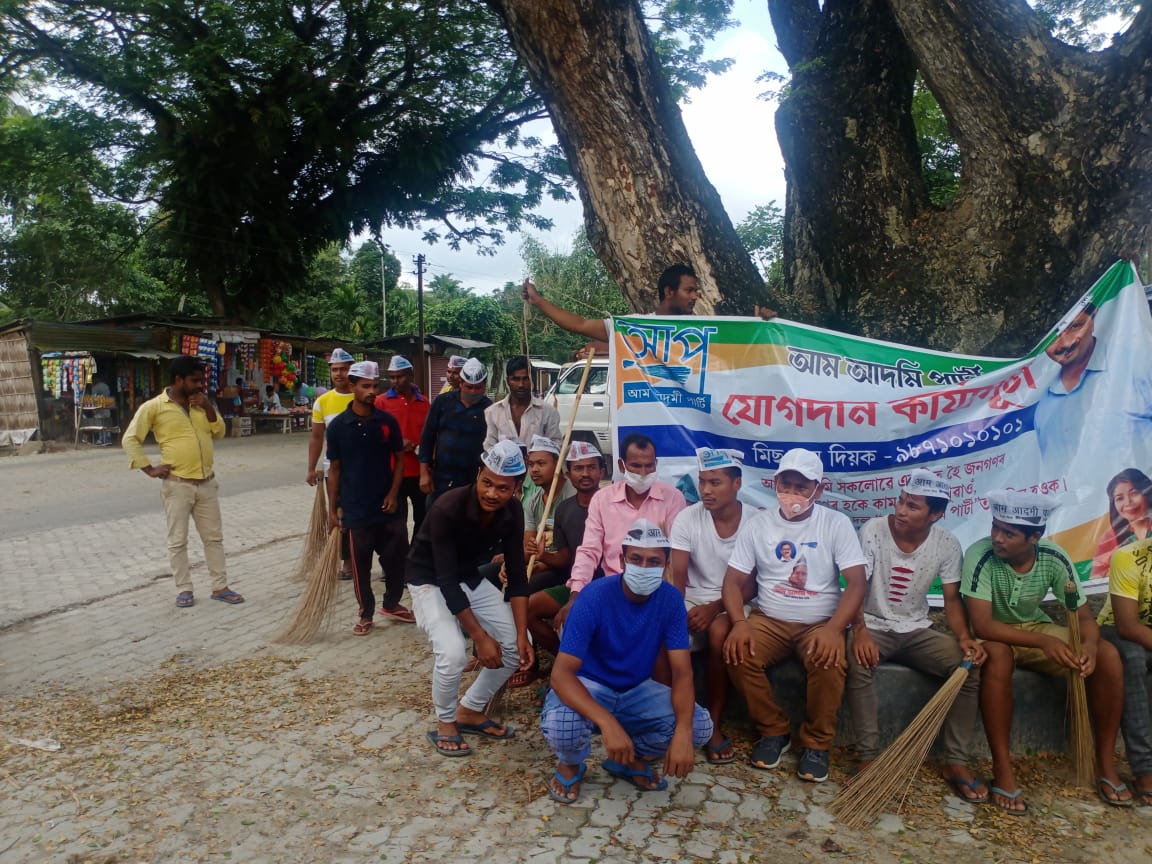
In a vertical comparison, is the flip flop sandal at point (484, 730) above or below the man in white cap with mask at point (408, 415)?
below

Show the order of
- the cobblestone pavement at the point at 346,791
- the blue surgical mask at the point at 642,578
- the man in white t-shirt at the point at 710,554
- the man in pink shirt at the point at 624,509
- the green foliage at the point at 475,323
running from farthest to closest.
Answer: the green foliage at the point at 475,323 < the man in pink shirt at the point at 624,509 < the man in white t-shirt at the point at 710,554 < the blue surgical mask at the point at 642,578 < the cobblestone pavement at the point at 346,791

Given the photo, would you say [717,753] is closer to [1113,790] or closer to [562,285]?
[1113,790]

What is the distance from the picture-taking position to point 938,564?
3.88m

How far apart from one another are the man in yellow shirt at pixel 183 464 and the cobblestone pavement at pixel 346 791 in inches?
41.1

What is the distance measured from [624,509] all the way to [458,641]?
1107mm

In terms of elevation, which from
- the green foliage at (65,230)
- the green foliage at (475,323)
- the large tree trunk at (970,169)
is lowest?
the large tree trunk at (970,169)

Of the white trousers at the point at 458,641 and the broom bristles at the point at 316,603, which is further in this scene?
the broom bristles at the point at 316,603

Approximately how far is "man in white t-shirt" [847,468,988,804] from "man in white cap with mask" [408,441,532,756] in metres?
1.58

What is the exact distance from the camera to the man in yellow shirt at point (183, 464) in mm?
6133

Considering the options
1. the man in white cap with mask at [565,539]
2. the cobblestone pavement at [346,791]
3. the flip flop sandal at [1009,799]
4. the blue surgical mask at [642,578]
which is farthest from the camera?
the man in white cap with mask at [565,539]

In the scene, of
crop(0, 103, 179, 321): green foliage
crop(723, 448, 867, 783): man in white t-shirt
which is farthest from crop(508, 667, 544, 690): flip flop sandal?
crop(0, 103, 179, 321): green foliage

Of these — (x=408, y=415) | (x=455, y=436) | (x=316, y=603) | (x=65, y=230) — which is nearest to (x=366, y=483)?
(x=455, y=436)

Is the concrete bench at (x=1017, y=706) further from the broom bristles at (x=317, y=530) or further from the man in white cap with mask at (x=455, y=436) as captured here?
the broom bristles at (x=317, y=530)

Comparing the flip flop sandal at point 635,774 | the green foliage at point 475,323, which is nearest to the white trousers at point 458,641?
the flip flop sandal at point 635,774
